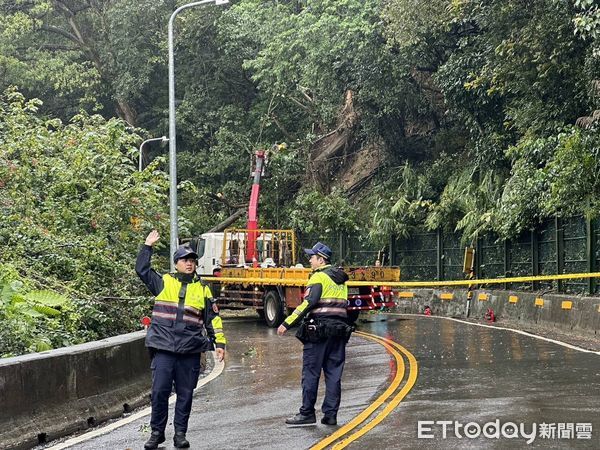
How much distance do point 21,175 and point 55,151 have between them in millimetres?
2677

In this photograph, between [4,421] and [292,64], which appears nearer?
[4,421]

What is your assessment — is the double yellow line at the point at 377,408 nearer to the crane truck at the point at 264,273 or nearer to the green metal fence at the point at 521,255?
the crane truck at the point at 264,273

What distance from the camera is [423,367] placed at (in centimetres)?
1455

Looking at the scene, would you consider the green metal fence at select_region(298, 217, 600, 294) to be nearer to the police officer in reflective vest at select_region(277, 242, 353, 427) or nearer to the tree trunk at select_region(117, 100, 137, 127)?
the police officer in reflective vest at select_region(277, 242, 353, 427)

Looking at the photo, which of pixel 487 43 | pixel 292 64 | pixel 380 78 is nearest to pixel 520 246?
pixel 487 43

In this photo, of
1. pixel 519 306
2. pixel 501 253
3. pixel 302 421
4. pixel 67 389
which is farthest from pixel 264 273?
pixel 302 421

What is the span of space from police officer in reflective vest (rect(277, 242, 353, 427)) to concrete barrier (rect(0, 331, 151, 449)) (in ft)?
7.10

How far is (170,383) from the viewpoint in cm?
895

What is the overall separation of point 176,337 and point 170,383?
0.43m

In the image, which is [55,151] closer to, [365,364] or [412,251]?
[365,364]

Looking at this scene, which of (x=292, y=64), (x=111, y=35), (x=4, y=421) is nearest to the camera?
(x=4, y=421)

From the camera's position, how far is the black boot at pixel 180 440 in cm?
886

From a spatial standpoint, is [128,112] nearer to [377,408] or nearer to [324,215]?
[324,215]

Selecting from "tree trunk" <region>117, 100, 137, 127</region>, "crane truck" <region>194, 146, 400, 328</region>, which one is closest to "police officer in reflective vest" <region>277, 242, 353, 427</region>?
"crane truck" <region>194, 146, 400, 328</region>
